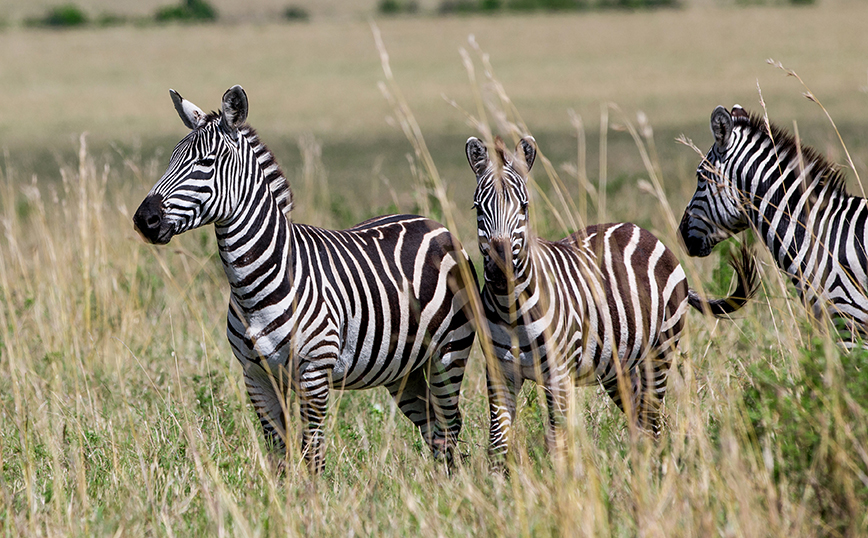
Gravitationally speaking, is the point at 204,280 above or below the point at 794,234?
below

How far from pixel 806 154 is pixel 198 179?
3041 mm

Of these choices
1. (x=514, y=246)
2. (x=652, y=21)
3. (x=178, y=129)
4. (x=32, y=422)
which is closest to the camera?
(x=514, y=246)

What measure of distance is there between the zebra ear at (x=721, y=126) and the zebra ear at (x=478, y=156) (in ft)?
4.02

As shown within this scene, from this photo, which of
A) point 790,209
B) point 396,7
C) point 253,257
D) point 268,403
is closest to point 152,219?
point 253,257

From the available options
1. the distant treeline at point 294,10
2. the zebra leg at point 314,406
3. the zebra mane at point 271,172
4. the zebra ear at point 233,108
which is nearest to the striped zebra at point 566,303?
the zebra leg at point 314,406

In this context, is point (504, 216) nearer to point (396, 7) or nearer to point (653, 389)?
point (653, 389)

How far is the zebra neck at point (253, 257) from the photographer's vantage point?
411 cm

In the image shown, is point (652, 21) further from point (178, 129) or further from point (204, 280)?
point (204, 280)

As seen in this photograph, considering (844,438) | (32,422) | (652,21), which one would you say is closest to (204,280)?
(32,422)

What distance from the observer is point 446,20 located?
190 feet

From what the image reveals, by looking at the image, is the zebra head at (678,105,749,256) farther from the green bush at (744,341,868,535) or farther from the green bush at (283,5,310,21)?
the green bush at (283,5,310,21)

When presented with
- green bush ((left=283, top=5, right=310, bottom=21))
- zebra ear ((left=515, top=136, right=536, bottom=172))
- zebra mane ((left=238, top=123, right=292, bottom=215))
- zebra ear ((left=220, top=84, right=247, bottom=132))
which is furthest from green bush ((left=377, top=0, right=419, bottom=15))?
zebra ear ((left=220, top=84, right=247, bottom=132))

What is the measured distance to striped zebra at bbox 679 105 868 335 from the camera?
421 centimetres

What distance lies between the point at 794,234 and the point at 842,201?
0.29 metres
